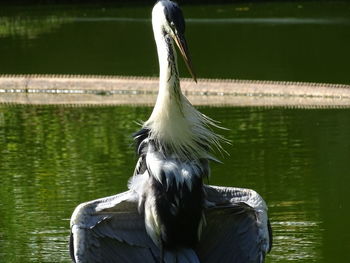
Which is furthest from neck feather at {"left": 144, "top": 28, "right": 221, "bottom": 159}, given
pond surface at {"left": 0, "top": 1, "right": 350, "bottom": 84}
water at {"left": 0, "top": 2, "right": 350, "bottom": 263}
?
pond surface at {"left": 0, "top": 1, "right": 350, "bottom": 84}

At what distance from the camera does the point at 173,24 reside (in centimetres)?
552

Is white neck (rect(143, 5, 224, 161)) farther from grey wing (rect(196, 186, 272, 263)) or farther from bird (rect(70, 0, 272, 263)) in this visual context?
grey wing (rect(196, 186, 272, 263))

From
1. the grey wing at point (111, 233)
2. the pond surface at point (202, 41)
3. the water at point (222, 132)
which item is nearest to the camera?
the grey wing at point (111, 233)

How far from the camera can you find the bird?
17.9 ft

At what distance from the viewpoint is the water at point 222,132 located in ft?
24.9

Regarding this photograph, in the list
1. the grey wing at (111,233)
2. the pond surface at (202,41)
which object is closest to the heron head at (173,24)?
the grey wing at (111,233)

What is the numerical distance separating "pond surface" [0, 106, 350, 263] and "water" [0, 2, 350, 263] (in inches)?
0.5

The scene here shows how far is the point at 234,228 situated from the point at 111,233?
642 millimetres

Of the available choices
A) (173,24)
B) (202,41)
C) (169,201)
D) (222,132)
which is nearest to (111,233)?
(169,201)

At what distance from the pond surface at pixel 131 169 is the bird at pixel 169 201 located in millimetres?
1270

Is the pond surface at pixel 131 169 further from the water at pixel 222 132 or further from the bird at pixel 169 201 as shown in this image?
the bird at pixel 169 201

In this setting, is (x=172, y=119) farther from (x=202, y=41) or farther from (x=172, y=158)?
(x=202, y=41)

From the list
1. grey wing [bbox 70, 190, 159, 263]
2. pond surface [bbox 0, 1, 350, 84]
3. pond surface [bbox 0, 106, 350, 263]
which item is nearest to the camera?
grey wing [bbox 70, 190, 159, 263]

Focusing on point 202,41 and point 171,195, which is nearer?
point 171,195
